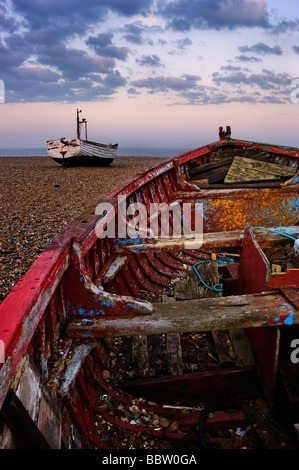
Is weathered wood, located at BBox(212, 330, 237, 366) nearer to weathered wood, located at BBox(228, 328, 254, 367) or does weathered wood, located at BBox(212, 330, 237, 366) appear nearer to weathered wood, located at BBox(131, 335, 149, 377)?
weathered wood, located at BBox(228, 328, 254, 367)

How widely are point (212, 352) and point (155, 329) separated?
0.99m

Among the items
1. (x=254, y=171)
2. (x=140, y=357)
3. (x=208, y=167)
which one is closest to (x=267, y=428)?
(x=140, y=357)

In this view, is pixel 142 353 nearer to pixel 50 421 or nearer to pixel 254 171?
pixel 50 421

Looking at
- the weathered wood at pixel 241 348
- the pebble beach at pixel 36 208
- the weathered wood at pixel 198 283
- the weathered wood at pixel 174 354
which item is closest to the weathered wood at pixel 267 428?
the weathered wood at pixel 241 348

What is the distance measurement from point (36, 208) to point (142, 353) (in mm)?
8138

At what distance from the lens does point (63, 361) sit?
1911mm

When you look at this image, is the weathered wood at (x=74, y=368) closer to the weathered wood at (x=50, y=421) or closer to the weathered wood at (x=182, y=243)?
the weathered wood at (x=50, y=421)

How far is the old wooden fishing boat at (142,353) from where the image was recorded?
5.04 feet

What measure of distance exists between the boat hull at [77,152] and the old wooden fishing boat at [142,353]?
16.8 m

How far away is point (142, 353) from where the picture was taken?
278 centimetres

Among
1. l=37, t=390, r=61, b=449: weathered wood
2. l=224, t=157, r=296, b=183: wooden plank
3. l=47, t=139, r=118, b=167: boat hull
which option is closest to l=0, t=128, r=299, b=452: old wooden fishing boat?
l=37, t=390, r=61, b=449: weathered wood

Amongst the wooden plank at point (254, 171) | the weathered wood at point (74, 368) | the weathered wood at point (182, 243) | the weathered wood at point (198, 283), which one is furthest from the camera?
the wooden plank at point (254, 171)

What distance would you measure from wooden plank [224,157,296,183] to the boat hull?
14189 millimetres

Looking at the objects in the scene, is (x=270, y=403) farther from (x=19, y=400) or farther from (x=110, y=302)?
(x=19, y=400)
